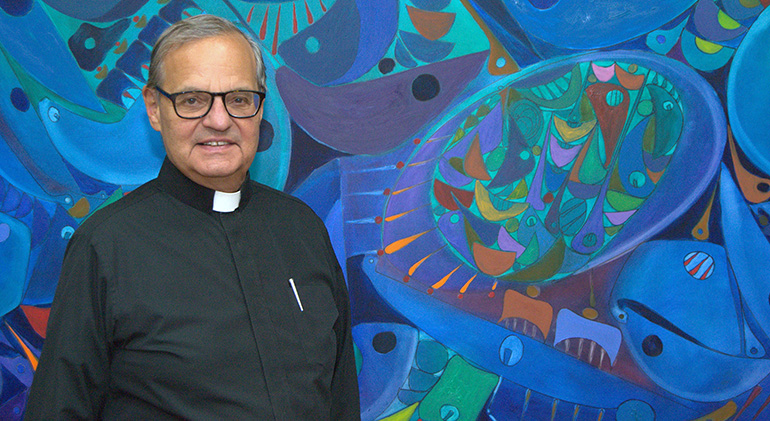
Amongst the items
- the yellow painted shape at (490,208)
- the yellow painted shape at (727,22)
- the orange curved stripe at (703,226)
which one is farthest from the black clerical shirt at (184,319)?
the yellow painted shape at (727,22)

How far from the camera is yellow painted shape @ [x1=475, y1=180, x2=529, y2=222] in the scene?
6.09 ft

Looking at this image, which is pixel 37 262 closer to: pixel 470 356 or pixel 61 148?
pixel 61 148

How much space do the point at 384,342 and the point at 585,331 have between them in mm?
636

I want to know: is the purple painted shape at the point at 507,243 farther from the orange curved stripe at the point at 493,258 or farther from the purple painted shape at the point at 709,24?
the purple painted shape at the point at 709,24

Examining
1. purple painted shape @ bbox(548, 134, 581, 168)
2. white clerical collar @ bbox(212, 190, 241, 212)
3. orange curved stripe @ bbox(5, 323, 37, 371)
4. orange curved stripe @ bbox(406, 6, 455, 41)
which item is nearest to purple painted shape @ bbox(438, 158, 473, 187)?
purple painted shape @ bbox(548, 134, 581, 168)

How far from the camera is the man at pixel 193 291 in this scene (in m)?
1.23

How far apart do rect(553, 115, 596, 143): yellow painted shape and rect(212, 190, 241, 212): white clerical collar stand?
39.1 inches

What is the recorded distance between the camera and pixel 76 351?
1198 mm

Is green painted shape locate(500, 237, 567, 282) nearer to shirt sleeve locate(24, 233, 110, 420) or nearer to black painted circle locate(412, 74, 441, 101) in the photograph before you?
black painted circle locate(412, 74, 441, 101)

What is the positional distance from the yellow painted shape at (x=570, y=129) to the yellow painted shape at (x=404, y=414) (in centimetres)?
96

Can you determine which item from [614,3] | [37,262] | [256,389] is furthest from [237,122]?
[614,3]

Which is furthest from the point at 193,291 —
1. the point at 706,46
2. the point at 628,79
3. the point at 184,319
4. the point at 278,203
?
the point at 706,46

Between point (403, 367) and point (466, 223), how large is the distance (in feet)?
1.64

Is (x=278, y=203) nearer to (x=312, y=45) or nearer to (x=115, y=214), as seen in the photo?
(x=115, y=214)
